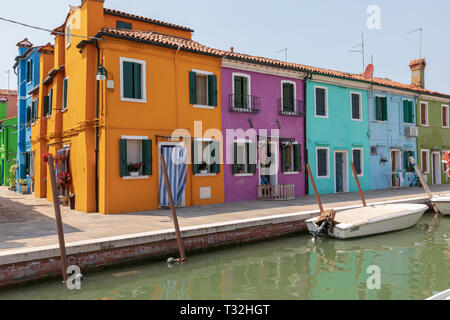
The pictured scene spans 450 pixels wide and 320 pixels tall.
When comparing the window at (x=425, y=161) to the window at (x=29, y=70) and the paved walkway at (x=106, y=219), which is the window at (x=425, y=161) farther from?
the window at (x=29, y=70)

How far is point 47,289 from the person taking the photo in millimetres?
6504

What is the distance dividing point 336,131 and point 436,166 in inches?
399

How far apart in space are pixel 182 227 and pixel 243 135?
707 cm

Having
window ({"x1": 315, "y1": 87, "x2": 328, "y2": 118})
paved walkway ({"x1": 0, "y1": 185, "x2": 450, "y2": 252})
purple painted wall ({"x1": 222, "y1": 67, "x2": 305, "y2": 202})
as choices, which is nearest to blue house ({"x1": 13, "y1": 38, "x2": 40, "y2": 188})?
paved walkway ({"x1": 0, "y1": 185, "x2": 450, "y2": 252})

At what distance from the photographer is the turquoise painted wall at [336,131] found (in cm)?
1761

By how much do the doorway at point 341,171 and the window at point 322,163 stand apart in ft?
2.47

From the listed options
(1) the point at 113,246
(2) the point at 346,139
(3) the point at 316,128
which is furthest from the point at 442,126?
(1) the point at 113,246

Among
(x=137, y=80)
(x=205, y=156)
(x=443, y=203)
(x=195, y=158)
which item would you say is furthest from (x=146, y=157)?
(x=443, y=203)

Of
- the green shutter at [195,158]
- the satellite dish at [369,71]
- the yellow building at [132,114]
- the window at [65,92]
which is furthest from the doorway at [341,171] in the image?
the window at [65,92]

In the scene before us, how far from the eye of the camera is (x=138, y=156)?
41.4ft

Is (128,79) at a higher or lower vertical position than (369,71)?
lower

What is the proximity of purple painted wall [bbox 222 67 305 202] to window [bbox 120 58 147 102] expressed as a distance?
3575 millimetres

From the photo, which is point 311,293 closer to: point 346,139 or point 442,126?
point 346,139

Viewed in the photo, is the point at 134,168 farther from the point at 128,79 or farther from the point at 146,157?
the point at 128,79
